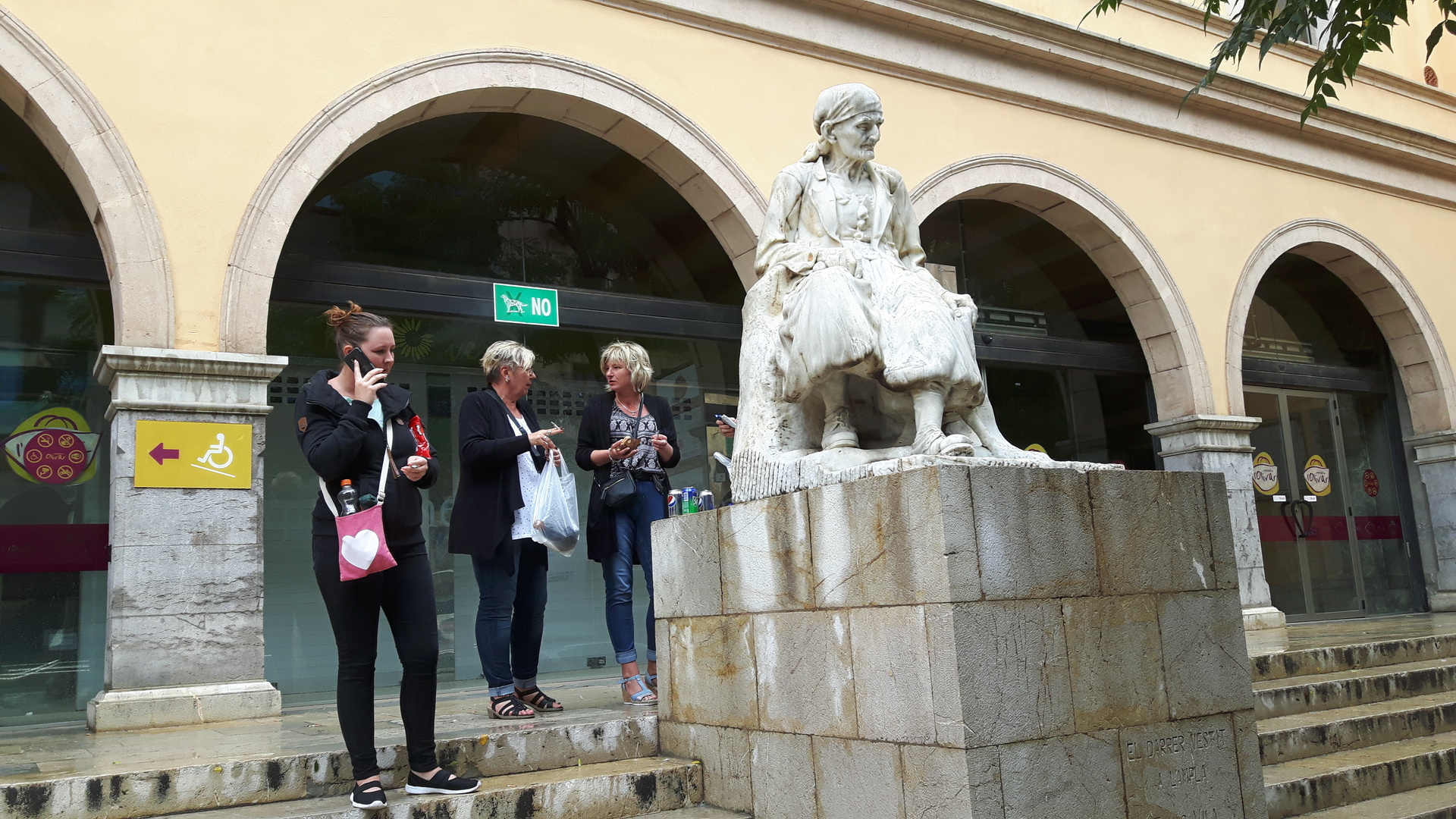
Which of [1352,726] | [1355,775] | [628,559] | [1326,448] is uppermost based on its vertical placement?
[1326,448]

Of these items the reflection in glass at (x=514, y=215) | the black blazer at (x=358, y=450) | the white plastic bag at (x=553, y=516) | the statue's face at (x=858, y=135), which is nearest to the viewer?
the black blazer at (x=358, y=450)

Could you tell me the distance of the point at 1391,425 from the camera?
13.8 m

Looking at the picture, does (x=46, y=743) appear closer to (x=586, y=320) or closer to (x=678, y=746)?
(x=678, y=746)

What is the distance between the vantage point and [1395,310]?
12891 mm

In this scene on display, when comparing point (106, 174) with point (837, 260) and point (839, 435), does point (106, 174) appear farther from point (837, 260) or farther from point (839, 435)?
point (839, 435)

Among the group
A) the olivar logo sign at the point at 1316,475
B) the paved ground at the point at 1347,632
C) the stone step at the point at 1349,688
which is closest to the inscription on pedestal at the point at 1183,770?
the stone step at the point at 1349,688

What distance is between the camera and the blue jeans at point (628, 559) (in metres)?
5.36

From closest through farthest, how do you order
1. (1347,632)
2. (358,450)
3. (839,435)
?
(358,450) < (839,435) < (1347,632)

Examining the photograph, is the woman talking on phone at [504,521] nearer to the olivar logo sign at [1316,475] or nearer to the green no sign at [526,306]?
the green no sign at [526,306]

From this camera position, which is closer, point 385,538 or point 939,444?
point 385,538

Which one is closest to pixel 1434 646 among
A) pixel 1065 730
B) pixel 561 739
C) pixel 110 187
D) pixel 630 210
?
pixel 1065 730

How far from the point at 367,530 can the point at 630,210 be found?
6.81m

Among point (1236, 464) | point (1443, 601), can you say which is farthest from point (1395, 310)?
point (1236, 464)

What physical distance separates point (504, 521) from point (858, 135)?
2219 mm
